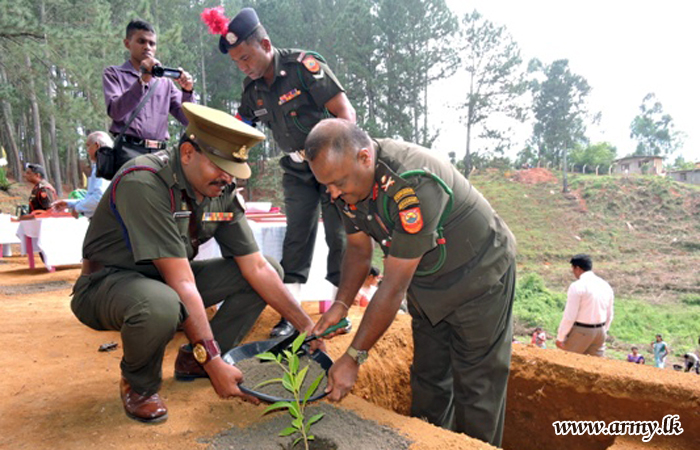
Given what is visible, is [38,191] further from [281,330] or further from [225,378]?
[225,378]

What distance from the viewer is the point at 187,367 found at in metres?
2.55

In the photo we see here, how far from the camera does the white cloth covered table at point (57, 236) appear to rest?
250 inches

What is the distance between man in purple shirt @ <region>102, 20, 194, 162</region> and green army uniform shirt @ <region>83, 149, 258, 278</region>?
1.07 m

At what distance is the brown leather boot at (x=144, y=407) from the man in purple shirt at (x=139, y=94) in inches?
72.4

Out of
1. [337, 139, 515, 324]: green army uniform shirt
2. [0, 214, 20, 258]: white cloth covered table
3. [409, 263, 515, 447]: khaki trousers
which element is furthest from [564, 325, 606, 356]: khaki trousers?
[0, 214, 20, 258]: white cloth covered table

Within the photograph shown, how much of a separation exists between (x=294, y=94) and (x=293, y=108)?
0.29ft

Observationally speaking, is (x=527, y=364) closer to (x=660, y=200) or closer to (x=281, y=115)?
(x=281, y=115)

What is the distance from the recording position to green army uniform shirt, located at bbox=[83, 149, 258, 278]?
2096 mm

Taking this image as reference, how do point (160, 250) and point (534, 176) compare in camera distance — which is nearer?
point (160, 250)

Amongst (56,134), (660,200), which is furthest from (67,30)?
(660,200)

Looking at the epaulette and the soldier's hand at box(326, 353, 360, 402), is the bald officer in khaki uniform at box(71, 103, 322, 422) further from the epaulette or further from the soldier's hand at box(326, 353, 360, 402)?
the epaulette

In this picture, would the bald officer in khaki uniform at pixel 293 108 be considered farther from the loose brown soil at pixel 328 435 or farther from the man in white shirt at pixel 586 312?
the man in white shirt at pixel 586 312

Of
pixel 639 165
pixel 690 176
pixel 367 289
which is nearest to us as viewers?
pixel 367 289

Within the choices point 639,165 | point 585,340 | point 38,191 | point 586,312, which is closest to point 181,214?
point 586,312
